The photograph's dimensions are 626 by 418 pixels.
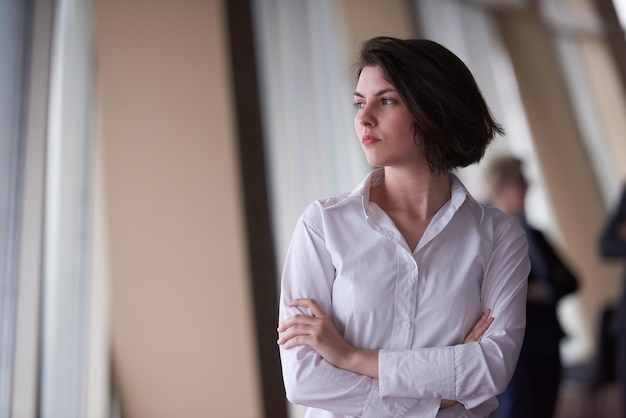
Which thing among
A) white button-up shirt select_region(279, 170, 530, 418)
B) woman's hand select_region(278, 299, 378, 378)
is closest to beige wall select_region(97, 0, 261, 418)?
white button-up shirt select_region(279, 170, 530, 418)

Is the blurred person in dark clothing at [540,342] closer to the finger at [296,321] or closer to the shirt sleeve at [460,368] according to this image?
Answer: the shirt sleeve at [460,368]

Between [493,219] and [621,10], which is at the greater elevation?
[621,10]

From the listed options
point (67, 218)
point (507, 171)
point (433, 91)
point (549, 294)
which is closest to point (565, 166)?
point (507, 171)

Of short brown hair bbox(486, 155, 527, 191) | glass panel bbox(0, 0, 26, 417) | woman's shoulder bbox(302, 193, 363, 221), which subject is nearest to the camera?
woman's shoulder bbox(302, 193, 363, 221)

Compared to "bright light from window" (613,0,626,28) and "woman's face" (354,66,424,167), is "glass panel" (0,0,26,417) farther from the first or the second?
"bright light from window" (613,0,626,28)

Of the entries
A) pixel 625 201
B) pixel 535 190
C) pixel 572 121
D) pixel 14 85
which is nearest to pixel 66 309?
pixel 14 85

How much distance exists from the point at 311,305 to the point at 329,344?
0.08 meters

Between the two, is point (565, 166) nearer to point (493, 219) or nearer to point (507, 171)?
point (507, 171)

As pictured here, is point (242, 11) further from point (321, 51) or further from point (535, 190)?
point (535, 190)

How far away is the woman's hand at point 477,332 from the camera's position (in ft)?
3.50

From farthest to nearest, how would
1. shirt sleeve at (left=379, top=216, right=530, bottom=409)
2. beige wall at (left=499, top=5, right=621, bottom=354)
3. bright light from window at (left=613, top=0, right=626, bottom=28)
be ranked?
bright light from window at (left=613, top=0, right=626, bottom=28) < beige wall at (left=499, top=5, right=621, bottom=354) < shirt sleeve at (left=379, top=216, right=530, bottom=409)

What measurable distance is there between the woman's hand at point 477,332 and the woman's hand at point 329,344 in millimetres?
148

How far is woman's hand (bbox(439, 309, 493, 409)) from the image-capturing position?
107 cm

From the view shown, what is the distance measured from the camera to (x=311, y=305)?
3.49 feet
